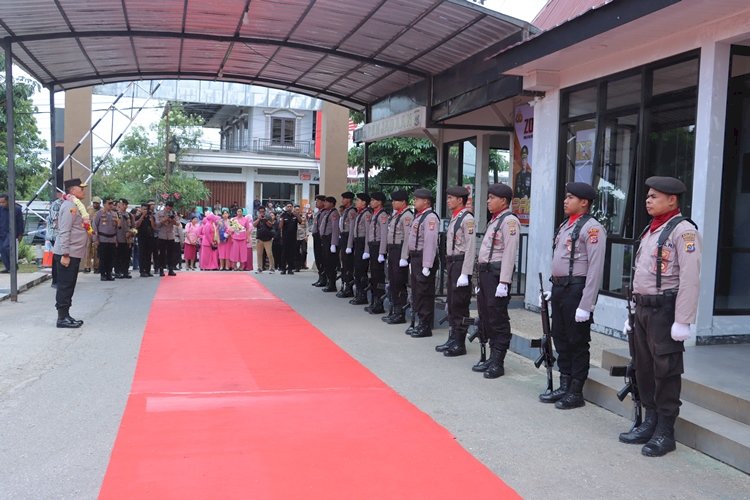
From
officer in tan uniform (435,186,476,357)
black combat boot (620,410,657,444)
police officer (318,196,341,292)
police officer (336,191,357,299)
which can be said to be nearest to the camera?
black combat boot (620,410,657,444)

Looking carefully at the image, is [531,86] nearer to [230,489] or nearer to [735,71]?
[735,71]

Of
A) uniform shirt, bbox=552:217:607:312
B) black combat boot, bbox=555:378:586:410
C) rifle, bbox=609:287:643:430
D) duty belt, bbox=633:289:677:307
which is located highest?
uniform shirt, bbox=552:217:607:312

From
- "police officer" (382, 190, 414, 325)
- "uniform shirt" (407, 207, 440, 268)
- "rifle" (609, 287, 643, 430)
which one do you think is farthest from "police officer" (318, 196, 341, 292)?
"rifle" (609, 287, 643, 430)

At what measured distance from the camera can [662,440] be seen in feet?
15.8

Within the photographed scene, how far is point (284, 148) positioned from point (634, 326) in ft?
121

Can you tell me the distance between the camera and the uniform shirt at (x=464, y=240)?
25.5 ft

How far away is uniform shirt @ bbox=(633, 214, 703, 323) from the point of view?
464 centimetres

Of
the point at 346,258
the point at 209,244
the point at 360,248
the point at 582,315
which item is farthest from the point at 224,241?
the point at 582,315

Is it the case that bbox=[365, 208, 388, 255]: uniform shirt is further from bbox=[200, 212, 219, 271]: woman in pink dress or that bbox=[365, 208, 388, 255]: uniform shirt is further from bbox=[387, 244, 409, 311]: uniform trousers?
bbox=[200, 212, 219, 271]: woman in pink dress

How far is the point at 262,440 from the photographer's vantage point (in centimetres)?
493

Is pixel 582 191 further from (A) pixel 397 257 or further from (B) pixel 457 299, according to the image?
(A) pixel 397 257

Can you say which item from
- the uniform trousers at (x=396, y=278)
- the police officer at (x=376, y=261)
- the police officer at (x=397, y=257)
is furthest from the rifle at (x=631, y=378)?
the police officer at (x=376, y=261)

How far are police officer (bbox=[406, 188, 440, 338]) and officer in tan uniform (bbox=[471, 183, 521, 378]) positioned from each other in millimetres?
1608

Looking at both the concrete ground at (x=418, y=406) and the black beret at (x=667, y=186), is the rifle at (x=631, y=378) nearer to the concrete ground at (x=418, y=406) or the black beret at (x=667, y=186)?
the concrete ground at (x=418, y=406)
